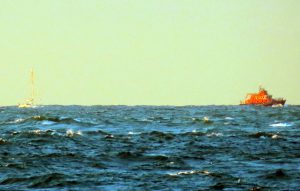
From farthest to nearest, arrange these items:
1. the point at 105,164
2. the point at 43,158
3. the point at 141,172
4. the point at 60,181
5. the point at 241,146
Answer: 1. the point at 241,146
2. the point at 43,158
3. the point at 105,164
4. the point at 141,172
5. the point at 60,181

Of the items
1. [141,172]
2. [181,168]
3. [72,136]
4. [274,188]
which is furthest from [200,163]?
[72,136]

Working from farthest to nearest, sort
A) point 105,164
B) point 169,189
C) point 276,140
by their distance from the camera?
1. point 276,140
2. point 105,164
3. point 169,189

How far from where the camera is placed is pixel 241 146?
41.2m

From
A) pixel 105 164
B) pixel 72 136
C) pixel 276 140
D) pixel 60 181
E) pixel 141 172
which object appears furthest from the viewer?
pixel 72 136

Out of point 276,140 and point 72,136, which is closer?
point 276,140

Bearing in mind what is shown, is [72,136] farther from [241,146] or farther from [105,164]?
[105,164]

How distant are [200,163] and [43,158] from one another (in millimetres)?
9002

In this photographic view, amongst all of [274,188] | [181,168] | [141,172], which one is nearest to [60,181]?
[141,172]

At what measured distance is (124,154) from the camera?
35062 mm

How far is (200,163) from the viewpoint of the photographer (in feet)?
103

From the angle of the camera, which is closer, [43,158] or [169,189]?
[169,189]

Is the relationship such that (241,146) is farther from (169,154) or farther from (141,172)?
(141,172)

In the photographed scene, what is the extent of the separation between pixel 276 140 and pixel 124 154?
16274 mm

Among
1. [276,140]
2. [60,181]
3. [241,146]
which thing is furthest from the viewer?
[276,140]
